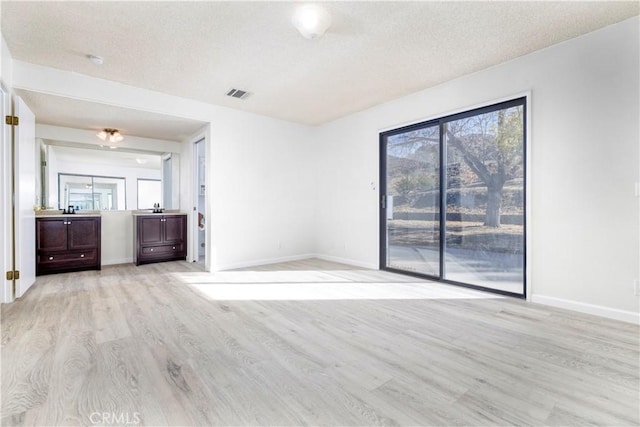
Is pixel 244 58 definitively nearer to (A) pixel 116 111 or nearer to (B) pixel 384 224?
(A) pixel 116 111

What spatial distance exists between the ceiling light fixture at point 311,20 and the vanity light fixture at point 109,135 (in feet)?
13.2

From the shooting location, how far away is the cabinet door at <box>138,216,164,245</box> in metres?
5.02

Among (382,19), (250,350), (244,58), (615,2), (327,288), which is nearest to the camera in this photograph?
(250,350)

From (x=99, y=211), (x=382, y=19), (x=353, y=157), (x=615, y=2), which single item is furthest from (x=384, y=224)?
(x=99, y=211)

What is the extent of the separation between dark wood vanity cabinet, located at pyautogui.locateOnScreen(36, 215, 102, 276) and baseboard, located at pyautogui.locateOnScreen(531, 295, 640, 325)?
589cm

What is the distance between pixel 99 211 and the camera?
16.3 ft

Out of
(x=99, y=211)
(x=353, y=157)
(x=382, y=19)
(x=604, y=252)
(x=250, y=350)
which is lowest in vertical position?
(x=250, y=350)

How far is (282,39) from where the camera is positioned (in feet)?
9.04

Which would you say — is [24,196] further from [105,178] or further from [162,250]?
[105,178]

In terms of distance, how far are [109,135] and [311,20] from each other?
4279 millimetres

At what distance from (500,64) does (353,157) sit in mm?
2367

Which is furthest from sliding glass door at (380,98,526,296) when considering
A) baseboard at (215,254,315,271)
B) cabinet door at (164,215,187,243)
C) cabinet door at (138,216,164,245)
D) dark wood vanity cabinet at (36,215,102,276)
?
dark wood vanity cabinet at (36,215,102,276)

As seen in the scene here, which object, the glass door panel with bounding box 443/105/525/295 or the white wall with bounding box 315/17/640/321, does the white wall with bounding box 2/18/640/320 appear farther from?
the glass door panel with bounding box 443/105/525/295

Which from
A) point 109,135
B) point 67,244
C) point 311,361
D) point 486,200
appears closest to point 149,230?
point 67,244
